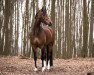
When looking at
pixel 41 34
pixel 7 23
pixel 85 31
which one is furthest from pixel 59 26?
pixel 41 34

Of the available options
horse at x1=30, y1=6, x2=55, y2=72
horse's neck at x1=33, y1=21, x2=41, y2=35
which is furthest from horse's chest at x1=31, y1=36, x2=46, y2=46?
horse's neck at x1=33, y1=21, x2=41, y2=35

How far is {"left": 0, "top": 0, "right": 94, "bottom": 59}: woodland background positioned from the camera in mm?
17859

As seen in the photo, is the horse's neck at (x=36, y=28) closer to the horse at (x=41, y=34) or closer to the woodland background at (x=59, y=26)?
the horse at (x=41, y=34)

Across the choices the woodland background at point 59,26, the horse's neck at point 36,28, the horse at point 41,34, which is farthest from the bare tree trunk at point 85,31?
the horse's neck at point 36,28

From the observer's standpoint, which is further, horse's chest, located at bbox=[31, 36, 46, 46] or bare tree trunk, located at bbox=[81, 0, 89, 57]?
bare tree trunk, located at bbox=[81, 0, 89, 57]

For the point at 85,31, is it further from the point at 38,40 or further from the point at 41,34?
the point at 38,40

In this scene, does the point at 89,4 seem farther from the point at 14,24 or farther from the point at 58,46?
the point at 14,24

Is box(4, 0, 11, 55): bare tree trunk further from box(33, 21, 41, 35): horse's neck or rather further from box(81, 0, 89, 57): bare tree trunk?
box(33, 21, 41, 35): horse's neck

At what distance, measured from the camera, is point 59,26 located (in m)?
17.8

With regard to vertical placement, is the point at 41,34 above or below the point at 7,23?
below

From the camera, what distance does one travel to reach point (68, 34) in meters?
17.9

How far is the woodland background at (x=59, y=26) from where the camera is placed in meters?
17.9

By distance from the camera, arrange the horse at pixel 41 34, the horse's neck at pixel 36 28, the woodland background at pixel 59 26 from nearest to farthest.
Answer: the horse at pixel 41 34
the horse's neck at pixel 36 28
the woodland background at pixel 59 26

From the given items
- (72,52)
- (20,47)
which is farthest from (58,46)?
(20,47)
